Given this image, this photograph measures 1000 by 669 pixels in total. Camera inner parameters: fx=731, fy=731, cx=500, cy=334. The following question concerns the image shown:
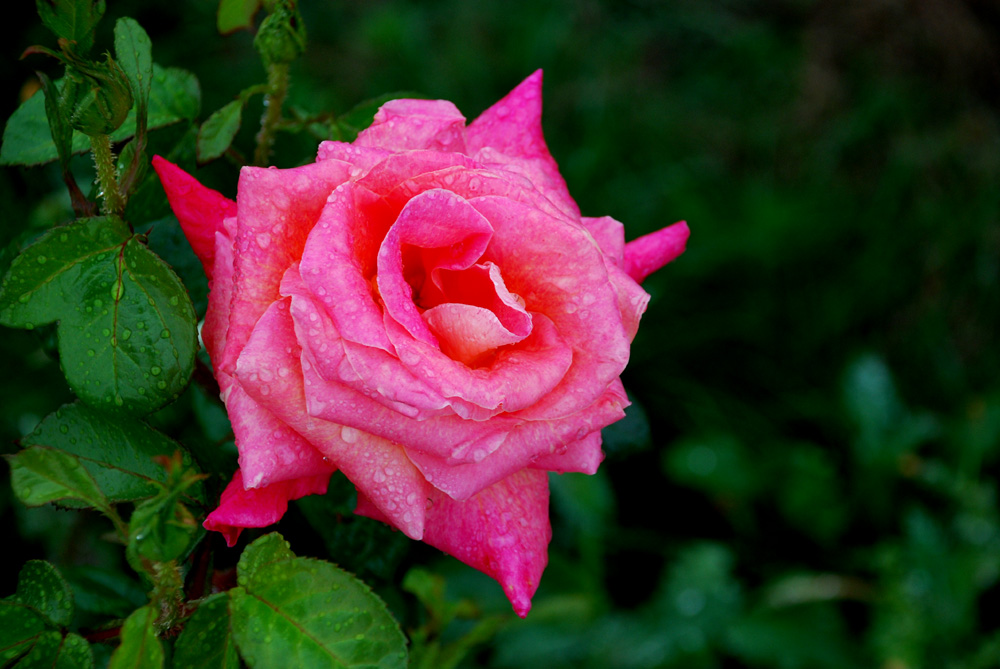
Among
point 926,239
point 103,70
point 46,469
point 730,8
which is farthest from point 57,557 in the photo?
point 730,8

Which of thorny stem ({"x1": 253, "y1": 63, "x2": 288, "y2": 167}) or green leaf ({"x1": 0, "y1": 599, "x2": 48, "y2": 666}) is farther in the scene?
thorny stem ({"x1": 253, "y1": 63, "x2": 288, "y2": 167})

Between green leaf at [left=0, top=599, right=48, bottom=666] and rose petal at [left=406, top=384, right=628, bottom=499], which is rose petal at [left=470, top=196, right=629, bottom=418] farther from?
green leaf at [left=0, top=599, right=48, bottom=666]

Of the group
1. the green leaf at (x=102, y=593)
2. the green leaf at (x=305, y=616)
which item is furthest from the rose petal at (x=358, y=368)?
the green leaf at (x=102, y=593)

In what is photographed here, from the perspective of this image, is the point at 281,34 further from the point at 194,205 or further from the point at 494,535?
the point at 494,535

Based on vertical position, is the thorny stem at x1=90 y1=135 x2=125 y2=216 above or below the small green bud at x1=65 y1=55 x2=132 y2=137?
below

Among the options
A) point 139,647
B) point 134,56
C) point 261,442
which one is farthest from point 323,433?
point 134,56

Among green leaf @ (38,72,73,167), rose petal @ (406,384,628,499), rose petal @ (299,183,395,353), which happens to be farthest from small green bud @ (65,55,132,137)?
rose petal @ (406,384,628,499)
